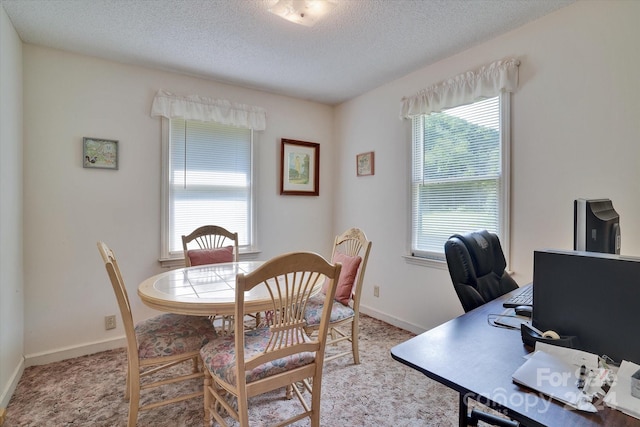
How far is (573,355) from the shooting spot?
90 cm

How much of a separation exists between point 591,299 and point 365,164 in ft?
9.12

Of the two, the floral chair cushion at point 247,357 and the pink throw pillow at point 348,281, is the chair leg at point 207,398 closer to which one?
the floral chair cushion at point 247,357

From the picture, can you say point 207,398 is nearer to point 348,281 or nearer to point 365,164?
point 348,281

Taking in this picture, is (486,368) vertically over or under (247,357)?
over

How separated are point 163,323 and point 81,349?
1.32 meters

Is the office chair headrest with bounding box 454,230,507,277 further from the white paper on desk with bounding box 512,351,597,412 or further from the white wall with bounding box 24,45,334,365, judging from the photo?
the white wall with bounding box 24,45,334,365

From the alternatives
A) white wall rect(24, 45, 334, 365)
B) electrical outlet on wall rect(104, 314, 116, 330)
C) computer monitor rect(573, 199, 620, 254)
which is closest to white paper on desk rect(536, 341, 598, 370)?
computer monitor rect(573, 199, 620, 254)

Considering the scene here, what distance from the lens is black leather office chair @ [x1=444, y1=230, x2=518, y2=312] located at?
155cm

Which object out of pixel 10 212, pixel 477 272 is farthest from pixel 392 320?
pixel 10 212

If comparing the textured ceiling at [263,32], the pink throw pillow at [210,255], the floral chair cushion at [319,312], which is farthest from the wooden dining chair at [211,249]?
the textured ceiling at [263,32]

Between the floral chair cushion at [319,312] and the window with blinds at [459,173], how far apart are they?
1.08 m

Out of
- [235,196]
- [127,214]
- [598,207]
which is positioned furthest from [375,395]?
[127,214]

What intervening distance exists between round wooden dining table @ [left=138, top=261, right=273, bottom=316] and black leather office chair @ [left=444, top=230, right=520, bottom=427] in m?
0.96

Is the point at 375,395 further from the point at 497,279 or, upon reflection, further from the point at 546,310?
the point at 546,310
